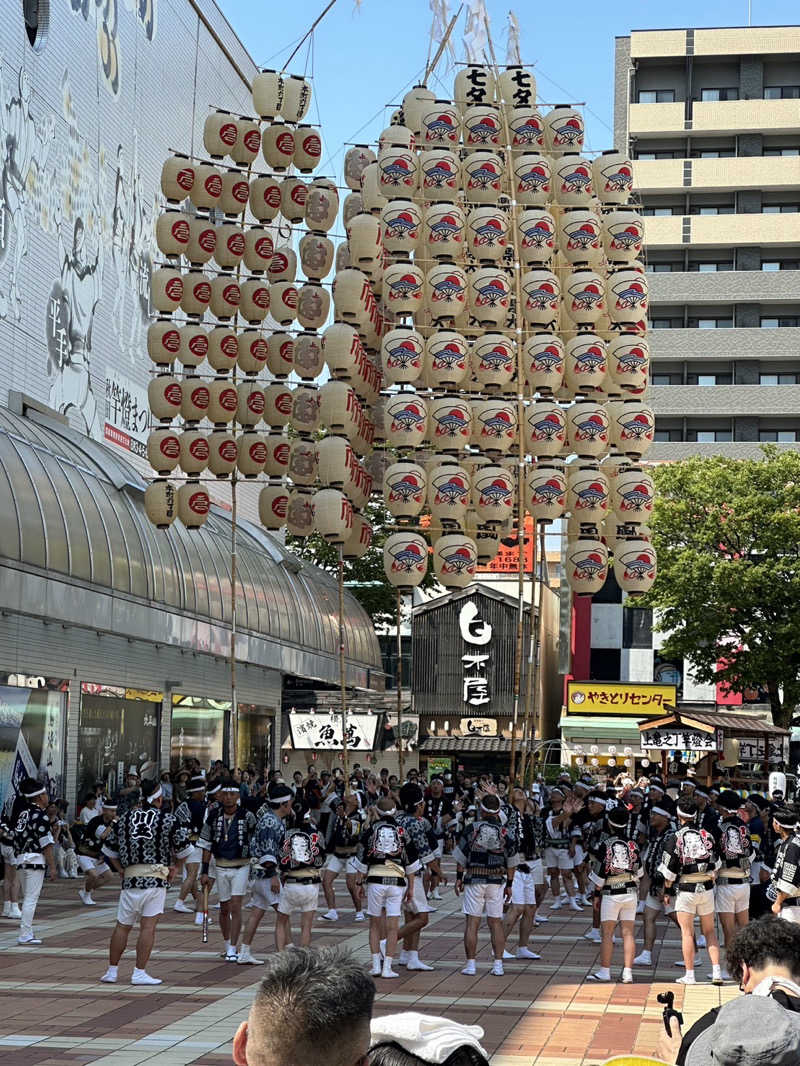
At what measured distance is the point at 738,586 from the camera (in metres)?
47.2

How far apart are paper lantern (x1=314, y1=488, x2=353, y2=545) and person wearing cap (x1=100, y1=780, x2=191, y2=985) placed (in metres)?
9.10

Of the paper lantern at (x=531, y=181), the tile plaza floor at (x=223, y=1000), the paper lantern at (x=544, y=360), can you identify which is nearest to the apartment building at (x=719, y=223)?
the paper lantern at (x=531, y=181)

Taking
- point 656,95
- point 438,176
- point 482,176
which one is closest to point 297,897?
point 438,176

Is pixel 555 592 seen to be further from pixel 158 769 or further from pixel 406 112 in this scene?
pixel 406 112

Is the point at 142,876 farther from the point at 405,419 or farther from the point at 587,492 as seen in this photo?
the point at 587,492

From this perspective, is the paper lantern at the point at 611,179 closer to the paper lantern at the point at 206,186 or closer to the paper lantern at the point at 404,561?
the paper lantern at the point at 206,186

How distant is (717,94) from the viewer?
73.3 m

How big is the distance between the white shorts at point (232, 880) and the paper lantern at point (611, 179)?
565 inches

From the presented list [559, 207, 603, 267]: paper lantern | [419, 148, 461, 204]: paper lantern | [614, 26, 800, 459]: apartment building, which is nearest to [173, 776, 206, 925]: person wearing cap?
[419, 148, 461, 204]: paper lantern

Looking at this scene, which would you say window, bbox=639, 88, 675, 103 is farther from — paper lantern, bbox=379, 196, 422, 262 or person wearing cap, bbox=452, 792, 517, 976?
person wearing cap, bbox=452, 792, 517, 976

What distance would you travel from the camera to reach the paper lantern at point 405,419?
907 inches

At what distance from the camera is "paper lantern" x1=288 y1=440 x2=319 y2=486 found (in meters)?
25.2

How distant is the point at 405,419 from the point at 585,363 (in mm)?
3229

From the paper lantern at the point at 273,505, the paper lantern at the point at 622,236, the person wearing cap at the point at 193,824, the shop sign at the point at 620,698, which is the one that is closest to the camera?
the person wearing cap at the point at 193,824
